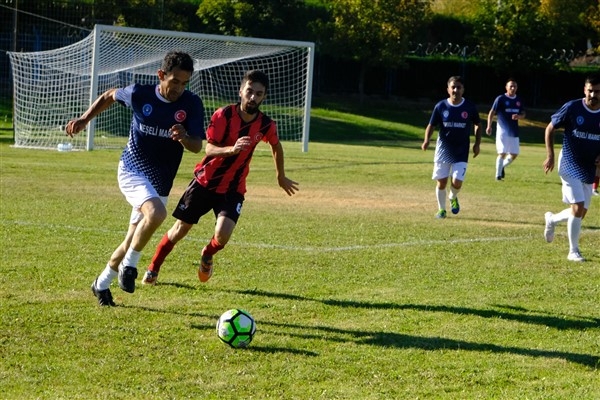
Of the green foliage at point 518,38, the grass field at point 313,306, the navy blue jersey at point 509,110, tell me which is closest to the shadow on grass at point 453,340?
the grass field at point 313,306

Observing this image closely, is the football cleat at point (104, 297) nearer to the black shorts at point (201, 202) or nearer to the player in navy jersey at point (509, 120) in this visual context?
the black shorts at point (201, 202)

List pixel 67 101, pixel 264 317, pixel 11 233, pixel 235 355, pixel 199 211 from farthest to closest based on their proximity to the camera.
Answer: pixel 67 101 < pixel 11 233 < pixel 199 211 < pixel 264 317 < pixel 235 355

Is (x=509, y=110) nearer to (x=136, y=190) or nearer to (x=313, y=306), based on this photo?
(x=313, y=306)

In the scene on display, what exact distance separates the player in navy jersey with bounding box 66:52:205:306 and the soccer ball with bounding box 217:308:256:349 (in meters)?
1.23

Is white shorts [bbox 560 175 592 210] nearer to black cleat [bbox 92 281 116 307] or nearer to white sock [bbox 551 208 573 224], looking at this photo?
white sock [bbox 551 208 573 224]

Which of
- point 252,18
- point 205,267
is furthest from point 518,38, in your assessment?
point 205,267

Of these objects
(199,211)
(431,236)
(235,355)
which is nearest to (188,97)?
(199,211)

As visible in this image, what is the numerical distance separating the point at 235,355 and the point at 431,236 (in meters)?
6.11

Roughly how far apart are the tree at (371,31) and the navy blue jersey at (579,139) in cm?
3115

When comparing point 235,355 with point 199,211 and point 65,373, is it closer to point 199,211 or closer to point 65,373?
point 65,373

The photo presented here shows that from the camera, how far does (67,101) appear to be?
25.5 meters

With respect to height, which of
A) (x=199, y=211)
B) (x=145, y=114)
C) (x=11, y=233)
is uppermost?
(x=145, y=114)

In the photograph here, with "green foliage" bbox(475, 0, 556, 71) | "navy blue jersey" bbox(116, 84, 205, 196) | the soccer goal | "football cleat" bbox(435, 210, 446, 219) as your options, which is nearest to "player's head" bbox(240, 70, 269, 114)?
"navy blue jersey" bbox(116, 84, 205, 196)

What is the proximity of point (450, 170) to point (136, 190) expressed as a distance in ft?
25.4
